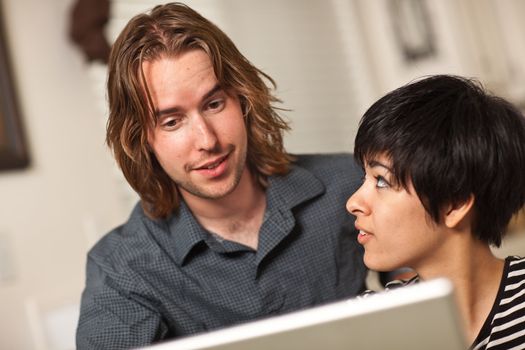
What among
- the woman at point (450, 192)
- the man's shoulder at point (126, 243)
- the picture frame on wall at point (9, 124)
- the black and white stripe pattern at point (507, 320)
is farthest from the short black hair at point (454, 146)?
the picture frame on wall at point (9, 124)

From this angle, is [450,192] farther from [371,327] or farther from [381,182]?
[371,327]

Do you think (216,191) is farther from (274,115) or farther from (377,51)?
(377,51)

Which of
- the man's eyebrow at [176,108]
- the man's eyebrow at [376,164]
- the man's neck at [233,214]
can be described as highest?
the man's eyebrow at [176,108]

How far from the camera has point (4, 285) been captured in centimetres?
210

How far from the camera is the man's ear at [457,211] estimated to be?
3.84 feet

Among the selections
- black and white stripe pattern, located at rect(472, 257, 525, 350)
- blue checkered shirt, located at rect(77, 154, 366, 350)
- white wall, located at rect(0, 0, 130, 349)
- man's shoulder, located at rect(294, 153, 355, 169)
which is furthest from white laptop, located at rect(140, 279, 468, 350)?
white wall, located at rect(0, 0, 130, 349)

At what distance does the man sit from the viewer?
1.42 meters

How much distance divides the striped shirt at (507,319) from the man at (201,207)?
1.56 ft

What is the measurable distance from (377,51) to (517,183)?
2236mm

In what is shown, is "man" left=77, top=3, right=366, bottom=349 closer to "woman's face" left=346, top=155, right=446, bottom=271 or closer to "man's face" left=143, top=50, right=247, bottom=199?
"man's face" left=143, top=50, right=247, bottom=199

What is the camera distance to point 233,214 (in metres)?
1.59

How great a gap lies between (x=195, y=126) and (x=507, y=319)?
27.1 inches

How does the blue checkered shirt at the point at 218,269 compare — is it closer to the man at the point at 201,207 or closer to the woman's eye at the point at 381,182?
the man at the point at 201,207

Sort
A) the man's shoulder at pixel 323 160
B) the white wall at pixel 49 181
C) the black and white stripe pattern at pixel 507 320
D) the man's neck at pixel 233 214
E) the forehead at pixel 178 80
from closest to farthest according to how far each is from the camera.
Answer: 1. the black and white stripe pattern at pixel 507 320
2. the forehead at pixel 178 80
3. the man's neck at pixel 233 214
4. the man's shoulder at pixel 323 160
5. the white wall at pixel 49 181
